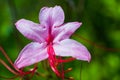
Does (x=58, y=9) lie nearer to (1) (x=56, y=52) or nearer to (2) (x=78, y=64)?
(1) (x=56, y=52)

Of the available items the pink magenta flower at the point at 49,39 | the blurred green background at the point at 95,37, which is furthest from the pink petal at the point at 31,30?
the blurred green background at the point at 95,37

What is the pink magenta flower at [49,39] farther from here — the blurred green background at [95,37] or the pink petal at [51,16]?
the blurred green background at [95,37]

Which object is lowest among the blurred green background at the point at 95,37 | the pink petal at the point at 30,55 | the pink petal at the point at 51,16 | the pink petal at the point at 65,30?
the blurred green background at the point at 95,37

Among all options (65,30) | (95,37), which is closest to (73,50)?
(65,30)

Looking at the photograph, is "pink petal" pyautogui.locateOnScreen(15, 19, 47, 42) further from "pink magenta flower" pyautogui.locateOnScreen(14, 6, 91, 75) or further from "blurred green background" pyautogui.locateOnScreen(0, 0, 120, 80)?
"blurred green background" pyautogui.locateOnScreen(0, 0, 120, 80)

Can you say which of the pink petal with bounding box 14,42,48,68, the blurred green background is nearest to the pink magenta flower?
the pink petal with bounding box 14,42,48,68

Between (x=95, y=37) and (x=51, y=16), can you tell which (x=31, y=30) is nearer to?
(x=51, y=16)
